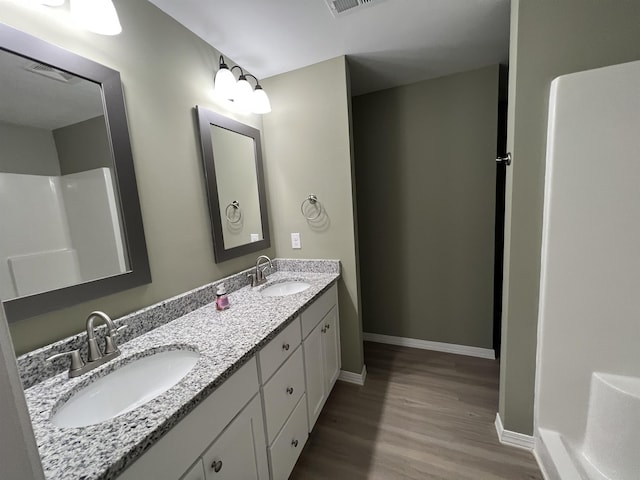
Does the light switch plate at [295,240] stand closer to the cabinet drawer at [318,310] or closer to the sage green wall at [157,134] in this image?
the cabinet drawer at [318,310]

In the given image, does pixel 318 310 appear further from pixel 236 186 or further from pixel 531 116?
pixel 531 116

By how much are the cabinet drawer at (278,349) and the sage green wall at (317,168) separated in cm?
73

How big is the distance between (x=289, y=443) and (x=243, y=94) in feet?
6.36

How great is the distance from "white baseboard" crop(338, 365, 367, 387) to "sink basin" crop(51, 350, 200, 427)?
140 centimetres

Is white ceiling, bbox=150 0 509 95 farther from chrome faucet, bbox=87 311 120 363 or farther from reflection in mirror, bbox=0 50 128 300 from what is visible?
chrome faucet, bbox=87 311 120 363

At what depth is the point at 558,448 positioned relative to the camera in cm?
117

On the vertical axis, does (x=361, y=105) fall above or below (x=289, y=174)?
above

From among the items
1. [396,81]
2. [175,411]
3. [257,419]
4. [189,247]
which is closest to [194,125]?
[189,247]

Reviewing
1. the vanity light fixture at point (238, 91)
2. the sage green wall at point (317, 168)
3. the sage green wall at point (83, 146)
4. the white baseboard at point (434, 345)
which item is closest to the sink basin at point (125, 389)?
the sage green wall at point (83, 146)

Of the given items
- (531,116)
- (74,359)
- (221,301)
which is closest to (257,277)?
(221,301)

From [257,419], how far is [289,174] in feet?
5.07

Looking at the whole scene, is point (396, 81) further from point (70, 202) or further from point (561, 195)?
point (70, 202)

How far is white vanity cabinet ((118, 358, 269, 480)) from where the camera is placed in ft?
2.11

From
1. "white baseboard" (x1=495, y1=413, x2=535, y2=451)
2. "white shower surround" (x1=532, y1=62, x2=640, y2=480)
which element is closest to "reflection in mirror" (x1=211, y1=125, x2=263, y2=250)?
"white shower surround" (x1=532, y1=62, x2=640, y2=480)
